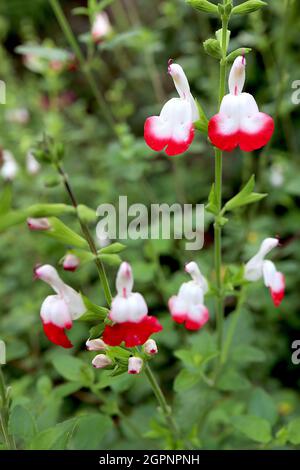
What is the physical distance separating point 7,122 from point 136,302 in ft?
8.76

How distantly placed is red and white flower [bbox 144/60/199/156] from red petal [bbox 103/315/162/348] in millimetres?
298

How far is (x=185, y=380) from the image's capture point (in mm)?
1134

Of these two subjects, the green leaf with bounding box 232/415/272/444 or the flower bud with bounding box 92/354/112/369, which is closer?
the flower bud with bounding box 92/354/112/369

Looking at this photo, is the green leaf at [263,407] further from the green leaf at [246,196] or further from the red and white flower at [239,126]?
the red and white flower at [239,126]

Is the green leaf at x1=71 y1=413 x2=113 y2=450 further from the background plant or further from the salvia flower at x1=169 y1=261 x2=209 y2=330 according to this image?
the salvia flower at x1=169 y1=261 x2=209 y2=330

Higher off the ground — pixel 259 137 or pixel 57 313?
pixel 259 137

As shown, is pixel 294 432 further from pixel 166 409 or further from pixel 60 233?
pixel 60 233

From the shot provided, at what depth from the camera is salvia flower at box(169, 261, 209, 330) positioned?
996 millimetres

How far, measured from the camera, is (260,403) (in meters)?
1.33

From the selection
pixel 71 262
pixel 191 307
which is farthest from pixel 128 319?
pixel 191 307

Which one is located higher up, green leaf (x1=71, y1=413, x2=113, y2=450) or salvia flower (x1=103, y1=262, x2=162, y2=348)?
salvia flower (x1=103, y1=262, x2=162, y2=348)

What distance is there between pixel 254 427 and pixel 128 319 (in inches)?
22.0

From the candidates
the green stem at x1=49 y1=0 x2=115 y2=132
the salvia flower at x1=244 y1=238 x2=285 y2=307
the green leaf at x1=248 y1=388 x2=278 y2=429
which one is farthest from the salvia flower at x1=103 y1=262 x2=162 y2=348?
the green stem at x1=49 y1=0 x2=115 y2=132

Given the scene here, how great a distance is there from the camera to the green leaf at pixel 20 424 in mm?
950
